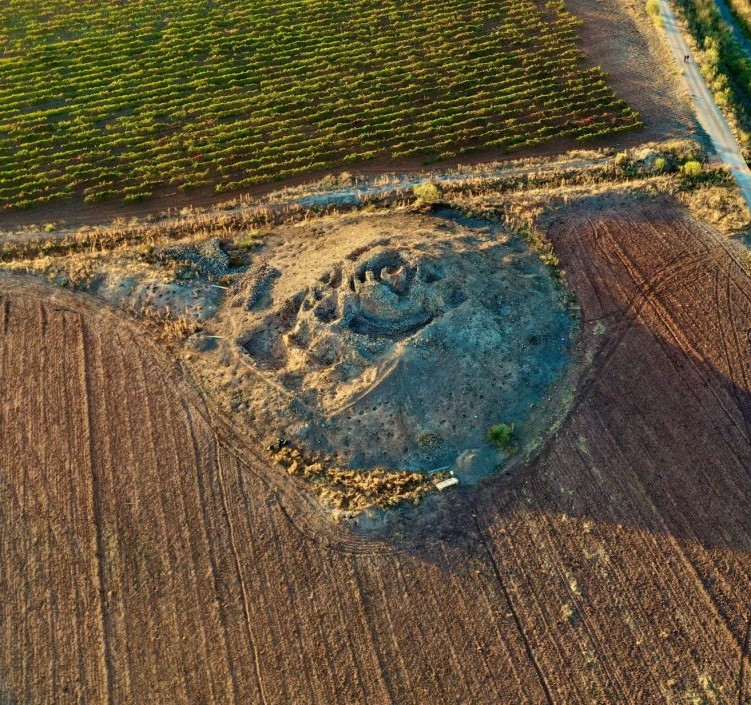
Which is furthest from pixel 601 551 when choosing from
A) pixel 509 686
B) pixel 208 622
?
pixel 208 622

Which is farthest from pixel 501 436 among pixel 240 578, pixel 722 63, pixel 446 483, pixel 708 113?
pixel 722 63

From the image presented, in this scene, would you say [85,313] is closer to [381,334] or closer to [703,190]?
[381,334]

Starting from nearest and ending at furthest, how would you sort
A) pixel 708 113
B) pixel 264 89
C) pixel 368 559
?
pixel 368 559
pixel 708 113
pixel 264 89

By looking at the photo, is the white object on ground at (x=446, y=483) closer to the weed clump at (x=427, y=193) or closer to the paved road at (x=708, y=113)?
the weed clump at (x=427, y=193)

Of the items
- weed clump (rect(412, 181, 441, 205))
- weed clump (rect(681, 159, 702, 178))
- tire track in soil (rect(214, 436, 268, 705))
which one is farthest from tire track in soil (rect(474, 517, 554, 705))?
weed clump (rect(681, 159, 702, 178))

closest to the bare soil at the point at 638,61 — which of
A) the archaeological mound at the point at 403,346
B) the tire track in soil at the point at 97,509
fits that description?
the archaeological mound at the point at 403,346

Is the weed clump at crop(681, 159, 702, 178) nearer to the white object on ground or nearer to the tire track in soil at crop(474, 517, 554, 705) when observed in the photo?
the white object on ground

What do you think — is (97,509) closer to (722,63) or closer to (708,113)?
(708,113)
